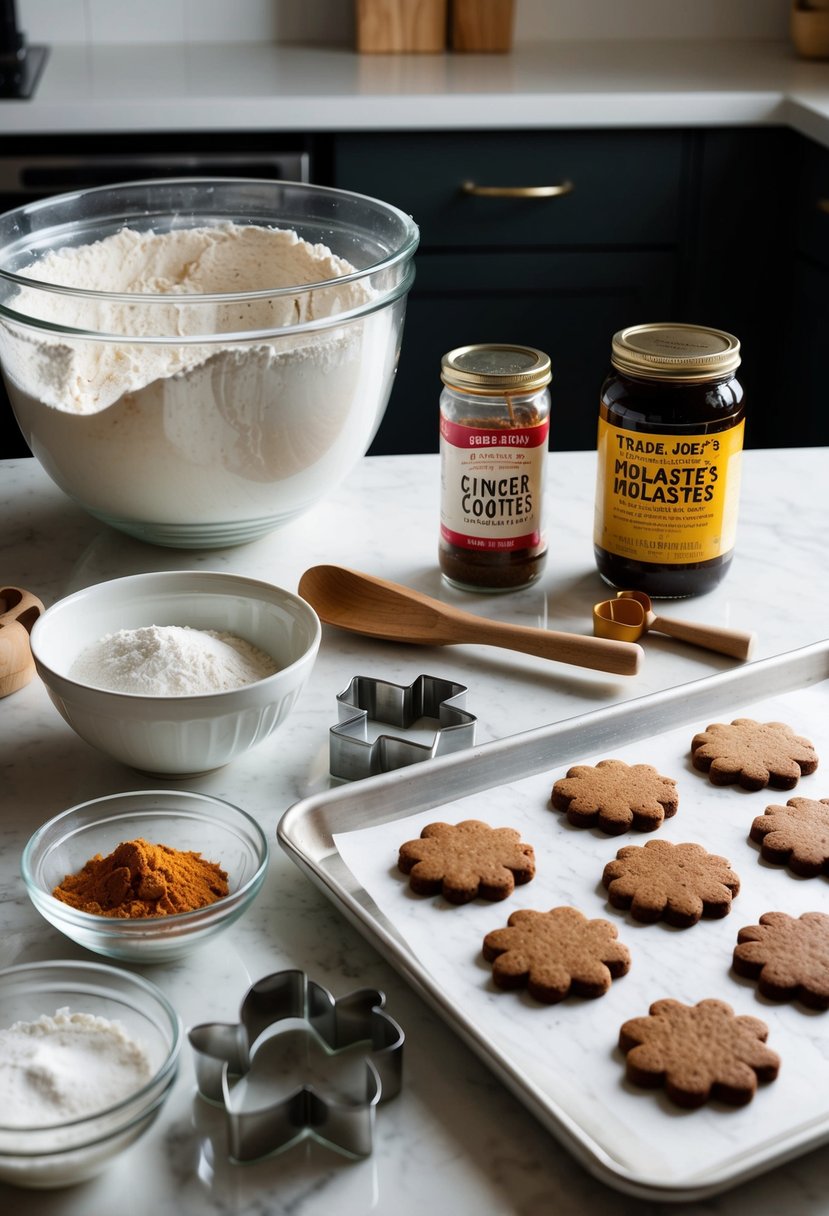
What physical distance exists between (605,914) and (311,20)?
2408 millimetres

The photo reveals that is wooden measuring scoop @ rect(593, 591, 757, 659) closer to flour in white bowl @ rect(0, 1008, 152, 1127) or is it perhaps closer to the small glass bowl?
the small glass bowl

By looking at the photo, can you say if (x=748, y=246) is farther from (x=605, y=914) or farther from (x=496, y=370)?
(x=605, y=914)

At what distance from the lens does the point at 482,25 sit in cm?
254

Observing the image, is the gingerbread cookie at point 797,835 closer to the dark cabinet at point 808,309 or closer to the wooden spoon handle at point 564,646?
the wooden spoon handle at point 564,646

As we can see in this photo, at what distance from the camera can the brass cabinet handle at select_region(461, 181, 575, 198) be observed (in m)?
2.15

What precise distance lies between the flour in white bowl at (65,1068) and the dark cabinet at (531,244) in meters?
1.80

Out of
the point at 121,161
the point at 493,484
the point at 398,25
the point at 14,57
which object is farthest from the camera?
the point at 398,25

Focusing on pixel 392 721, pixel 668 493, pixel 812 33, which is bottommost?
pixel 392 721

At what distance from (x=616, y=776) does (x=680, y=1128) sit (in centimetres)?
27

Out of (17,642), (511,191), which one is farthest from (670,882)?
(511,191)

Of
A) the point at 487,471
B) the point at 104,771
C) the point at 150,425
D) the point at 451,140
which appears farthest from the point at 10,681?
the point at 451,140

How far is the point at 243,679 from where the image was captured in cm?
82

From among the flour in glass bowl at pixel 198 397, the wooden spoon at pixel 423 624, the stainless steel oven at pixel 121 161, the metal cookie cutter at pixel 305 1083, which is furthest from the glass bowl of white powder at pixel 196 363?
the stainless steel oven at pixel 121 161

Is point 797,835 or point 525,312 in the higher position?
point 797,835
